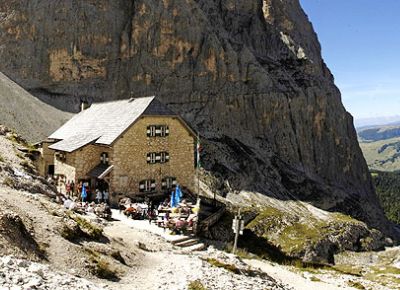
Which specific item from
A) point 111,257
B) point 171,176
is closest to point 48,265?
point 111,257

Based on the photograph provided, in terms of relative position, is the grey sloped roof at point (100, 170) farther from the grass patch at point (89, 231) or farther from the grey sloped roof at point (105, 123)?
the grass patch at point (89, 231)

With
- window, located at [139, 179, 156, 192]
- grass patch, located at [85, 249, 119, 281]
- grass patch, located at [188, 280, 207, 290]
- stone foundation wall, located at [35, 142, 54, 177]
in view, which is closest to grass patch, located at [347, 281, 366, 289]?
grass patch, located at [188, 280, 207, 290]

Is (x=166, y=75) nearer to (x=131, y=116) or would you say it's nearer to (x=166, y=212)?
(x=131, y=116)

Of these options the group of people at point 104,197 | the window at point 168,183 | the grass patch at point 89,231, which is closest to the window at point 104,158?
the group of people at point 104,197

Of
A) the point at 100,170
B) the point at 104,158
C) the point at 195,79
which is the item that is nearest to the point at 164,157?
the point at 104,158

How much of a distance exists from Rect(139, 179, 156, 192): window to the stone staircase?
11387 mm

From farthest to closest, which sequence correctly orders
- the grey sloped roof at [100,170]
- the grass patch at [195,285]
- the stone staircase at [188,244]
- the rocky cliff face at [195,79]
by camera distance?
the rocky cliff face at [195,79], the grey sloped roof at [100,170], the stone staircase at [188,244], the grass patch at [195,285]

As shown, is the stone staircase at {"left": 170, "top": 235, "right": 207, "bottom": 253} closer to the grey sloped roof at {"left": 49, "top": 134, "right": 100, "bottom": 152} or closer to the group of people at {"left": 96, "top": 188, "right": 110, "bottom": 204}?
the group of people at {"left": 96, "top": 188, "right": 110, "bottom": 204}

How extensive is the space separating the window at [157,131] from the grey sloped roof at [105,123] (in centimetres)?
143

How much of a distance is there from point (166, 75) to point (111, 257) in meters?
90.8

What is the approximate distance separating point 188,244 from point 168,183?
559 inches

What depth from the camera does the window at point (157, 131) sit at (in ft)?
133

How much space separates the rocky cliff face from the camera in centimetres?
9900

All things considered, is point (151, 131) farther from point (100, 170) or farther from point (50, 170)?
point (50, 170)
